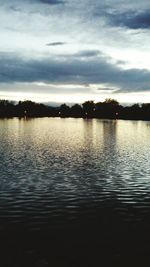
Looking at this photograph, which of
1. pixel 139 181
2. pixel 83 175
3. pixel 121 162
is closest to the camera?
pixel 139 181

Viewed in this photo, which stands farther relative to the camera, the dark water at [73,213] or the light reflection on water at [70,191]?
the light reflection on water at [70,191]

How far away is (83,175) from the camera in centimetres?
4212

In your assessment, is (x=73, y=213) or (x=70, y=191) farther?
(x=70, y=191)

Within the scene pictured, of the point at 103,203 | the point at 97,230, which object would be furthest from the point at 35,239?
the point at 103,203

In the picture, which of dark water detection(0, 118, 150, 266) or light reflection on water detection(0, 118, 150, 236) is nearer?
dark water detection(0, 118, 150, 266)

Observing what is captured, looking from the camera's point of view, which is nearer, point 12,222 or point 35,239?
point 35,239

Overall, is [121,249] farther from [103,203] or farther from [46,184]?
[46,184]

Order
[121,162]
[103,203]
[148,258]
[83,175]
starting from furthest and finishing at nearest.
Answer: [121,162]
[83,175]
[103,203]
[148,258]

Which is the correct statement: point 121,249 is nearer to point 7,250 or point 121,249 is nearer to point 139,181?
point 7,250

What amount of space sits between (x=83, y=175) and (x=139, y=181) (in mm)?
6254

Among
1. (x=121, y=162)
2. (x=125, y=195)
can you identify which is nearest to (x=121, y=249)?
(x=125, y=195)

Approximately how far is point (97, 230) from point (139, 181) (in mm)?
15436

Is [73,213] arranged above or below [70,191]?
below

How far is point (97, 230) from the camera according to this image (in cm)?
2420
